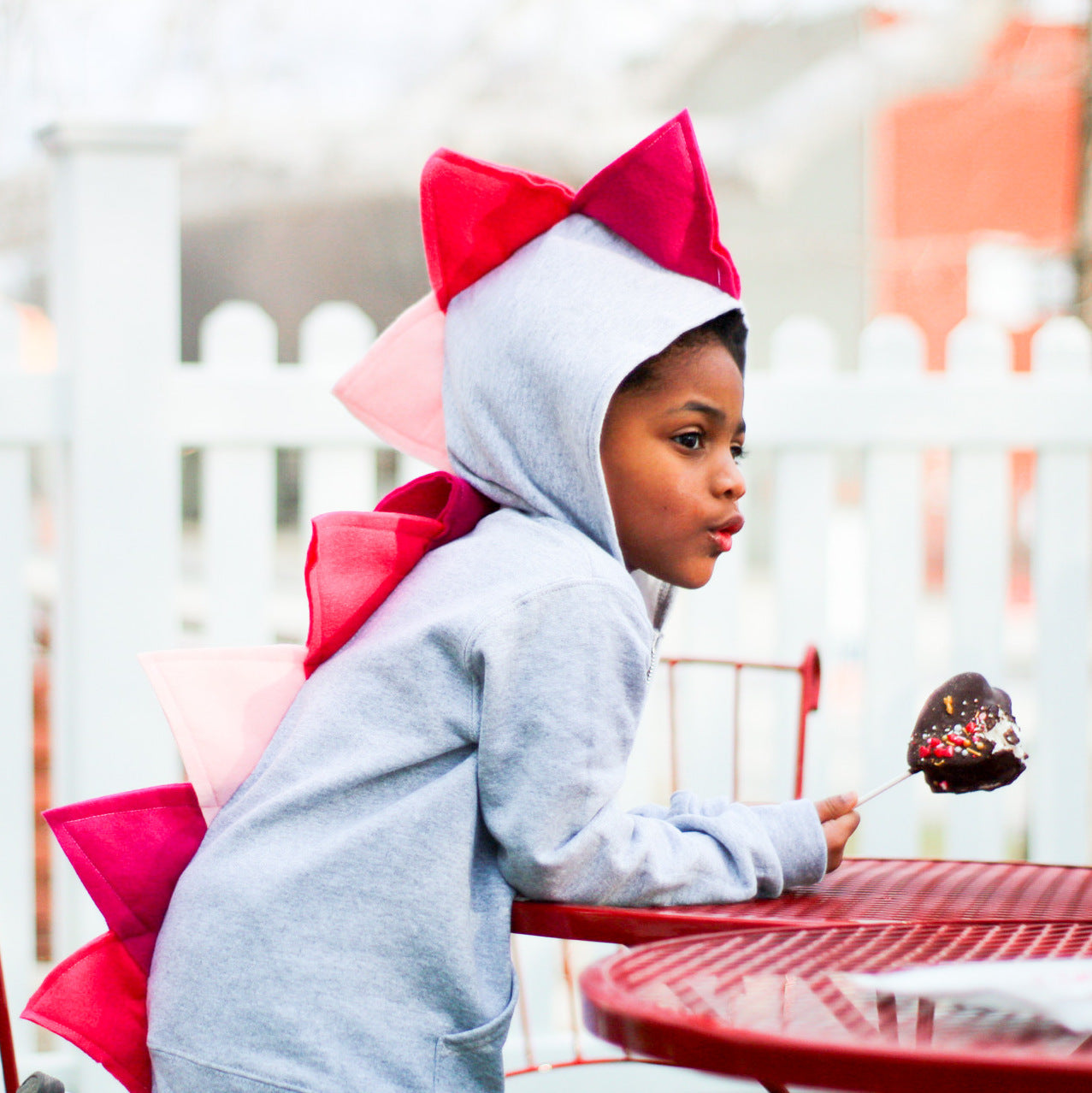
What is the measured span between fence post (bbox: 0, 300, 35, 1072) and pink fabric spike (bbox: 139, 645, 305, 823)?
39.3 inches

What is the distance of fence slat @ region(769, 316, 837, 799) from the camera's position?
253 centimetres

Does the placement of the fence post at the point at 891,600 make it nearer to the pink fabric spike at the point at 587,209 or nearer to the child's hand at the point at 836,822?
the pink fabric spike at the point at 587,209

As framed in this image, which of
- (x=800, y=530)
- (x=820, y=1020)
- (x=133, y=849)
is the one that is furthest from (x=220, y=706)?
(x=800, y=530)

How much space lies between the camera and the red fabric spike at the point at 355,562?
140cm

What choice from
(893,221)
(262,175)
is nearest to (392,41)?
(262,175)

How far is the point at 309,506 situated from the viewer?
2453mm

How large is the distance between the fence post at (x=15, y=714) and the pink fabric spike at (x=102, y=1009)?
3.43 feet

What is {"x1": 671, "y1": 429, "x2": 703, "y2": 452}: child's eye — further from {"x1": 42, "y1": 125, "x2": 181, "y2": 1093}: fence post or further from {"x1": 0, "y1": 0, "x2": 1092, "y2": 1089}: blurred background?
{"x1": 42, "y1": 125, "x2": 181, "y2": 1093}: fence post

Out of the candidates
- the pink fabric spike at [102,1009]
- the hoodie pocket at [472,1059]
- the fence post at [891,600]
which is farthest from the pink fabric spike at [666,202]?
the fence post at [891,600]

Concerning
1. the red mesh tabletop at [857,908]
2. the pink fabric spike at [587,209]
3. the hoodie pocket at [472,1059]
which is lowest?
the hoodie pocket at [472,1059]

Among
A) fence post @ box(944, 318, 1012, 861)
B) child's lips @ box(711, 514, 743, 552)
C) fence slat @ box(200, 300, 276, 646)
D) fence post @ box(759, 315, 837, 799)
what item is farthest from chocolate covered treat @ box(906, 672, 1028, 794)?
fence slat @ box(200, 300, 276, 646)

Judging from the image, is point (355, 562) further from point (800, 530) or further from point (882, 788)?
point (800, 530)

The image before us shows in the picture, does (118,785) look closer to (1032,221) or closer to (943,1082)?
(943,1082)

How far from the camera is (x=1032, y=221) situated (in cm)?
908
